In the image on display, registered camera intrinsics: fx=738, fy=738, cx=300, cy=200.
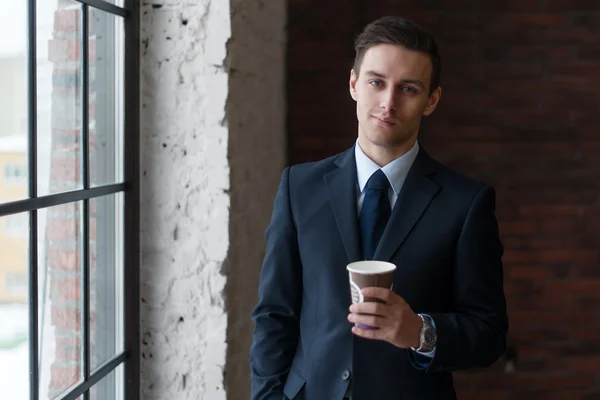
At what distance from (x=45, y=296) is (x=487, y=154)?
7.50 feet

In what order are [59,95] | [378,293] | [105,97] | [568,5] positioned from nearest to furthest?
[378,293] < [59,95] < [105,97] < [568,5]

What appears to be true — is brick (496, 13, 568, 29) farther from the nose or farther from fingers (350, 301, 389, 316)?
fingers (350, 301, 389, 316)

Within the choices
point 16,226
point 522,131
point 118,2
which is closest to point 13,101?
point 16,226

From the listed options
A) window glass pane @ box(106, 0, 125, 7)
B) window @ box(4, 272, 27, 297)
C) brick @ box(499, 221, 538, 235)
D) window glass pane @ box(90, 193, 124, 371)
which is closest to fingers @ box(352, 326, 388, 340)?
window @ box(4, 272, 27, 297)

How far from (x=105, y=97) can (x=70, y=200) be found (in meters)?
0.37

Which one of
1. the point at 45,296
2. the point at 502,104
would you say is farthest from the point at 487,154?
the point at 45,296

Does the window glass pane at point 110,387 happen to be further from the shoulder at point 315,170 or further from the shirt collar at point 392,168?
the shirt collar at point 392,168

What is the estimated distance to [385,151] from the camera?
161 cm

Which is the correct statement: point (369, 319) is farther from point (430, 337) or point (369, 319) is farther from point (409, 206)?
point (409, 206)

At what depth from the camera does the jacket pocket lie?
5.36 ft

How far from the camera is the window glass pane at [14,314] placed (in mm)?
1571

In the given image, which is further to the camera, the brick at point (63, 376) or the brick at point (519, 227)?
Result: the brick at point (519, 227)

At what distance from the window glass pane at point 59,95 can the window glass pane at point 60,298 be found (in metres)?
0.09

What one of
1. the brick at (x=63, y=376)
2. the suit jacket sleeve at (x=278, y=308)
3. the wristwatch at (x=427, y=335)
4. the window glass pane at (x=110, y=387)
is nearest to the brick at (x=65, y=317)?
the brick at (x=63, y=376)
